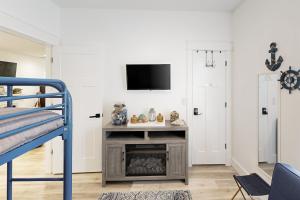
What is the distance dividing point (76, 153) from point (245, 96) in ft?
9.63

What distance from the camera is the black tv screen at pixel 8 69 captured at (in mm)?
5328

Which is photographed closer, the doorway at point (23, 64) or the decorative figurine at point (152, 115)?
the decorative figurine at point (152, 115)

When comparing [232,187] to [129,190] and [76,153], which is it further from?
[76,153]

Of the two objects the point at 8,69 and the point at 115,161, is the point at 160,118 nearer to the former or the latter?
the point at 115,161

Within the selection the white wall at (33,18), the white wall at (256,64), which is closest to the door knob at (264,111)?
the white wall at (256,64)

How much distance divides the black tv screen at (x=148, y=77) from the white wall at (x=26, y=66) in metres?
4.45

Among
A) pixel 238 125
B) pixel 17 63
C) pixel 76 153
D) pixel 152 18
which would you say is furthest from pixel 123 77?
pixel 17 63

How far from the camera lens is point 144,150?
9.91 ft

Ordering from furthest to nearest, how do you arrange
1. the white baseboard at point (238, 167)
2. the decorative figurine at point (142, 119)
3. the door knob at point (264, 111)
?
the decorative figurine at point (142, 119) < the white baseboard at point (238, 167) < the door knob at point (264, 111)

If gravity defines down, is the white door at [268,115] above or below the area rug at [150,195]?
above

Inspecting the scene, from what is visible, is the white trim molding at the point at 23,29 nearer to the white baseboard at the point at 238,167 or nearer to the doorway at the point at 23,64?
the doorway at the point at 23,64

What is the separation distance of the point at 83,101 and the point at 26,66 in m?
4.35

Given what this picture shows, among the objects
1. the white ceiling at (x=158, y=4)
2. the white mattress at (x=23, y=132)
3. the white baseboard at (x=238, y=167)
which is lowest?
the white baseboard at (x=238, y=167)

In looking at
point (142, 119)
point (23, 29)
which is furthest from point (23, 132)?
point (142, 119)
